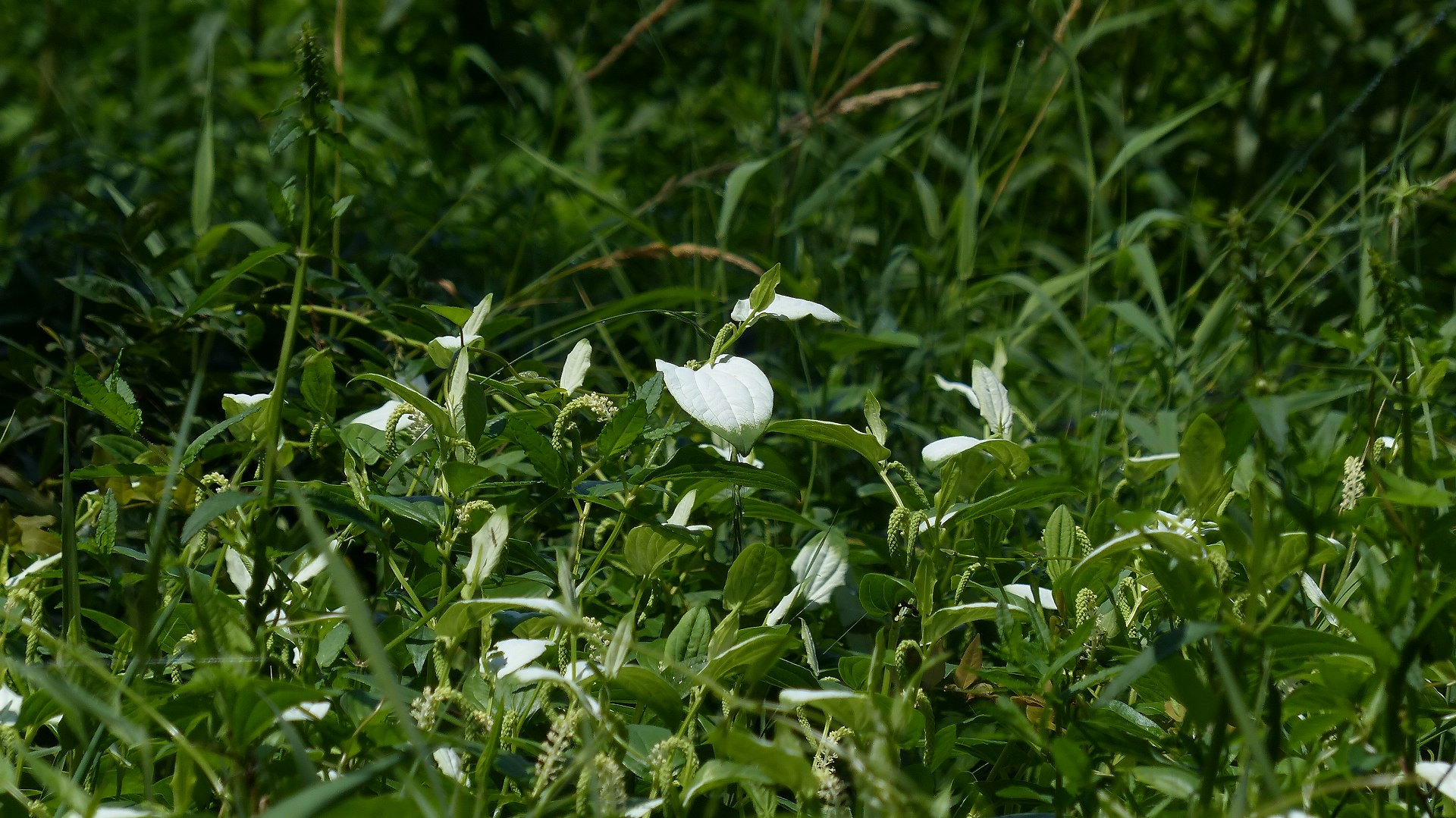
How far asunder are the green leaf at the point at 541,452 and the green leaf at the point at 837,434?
0.14 m

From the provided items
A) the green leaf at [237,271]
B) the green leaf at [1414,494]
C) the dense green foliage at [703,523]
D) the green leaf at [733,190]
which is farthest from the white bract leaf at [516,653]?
the green leaf at [733,190]

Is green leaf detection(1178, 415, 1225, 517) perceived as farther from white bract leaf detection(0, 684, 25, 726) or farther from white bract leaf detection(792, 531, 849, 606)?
white bract leaf detection(0, 684, 25, 726)

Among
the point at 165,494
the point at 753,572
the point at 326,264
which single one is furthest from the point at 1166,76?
the point at 165,494

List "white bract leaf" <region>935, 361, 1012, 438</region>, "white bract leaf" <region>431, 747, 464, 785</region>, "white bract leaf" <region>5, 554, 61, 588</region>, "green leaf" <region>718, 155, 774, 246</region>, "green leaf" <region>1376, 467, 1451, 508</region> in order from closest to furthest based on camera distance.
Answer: "green leaf" <region>1376, 467, 1451, 508</region>, "white bract leaf" <region>431, 747, 464, 785</region>, "white bract leaf" <region>5, 554, 61, 588</region>, "white bract leaf" <region>935, 361, 1012, 438</region>, "green leaf" <region>718, 155, 774, 246</region>

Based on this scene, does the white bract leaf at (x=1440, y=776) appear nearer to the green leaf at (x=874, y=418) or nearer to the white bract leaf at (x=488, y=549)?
the green leaf at (x=874, y=418)

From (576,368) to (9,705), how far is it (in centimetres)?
43

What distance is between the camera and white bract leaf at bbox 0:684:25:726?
2.33ft

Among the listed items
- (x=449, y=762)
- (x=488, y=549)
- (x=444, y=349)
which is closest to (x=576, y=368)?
(x=444, y=349)

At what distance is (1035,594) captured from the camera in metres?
0.86

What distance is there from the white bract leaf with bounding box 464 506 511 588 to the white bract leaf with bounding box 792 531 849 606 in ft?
0.81

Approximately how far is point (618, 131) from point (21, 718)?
2142 millimetres

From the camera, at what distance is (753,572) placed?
0.78m

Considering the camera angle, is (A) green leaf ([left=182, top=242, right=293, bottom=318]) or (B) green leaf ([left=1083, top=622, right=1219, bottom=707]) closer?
(B) green leaf ([left=1083, top=622, right=1219, bottom=707])

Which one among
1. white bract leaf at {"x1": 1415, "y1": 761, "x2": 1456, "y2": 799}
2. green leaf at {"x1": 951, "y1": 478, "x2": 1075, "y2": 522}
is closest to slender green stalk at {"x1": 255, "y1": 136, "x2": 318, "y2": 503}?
green leaf at {"x1": 951, "y1": 478, "x2": 1075, "y2": 522}
